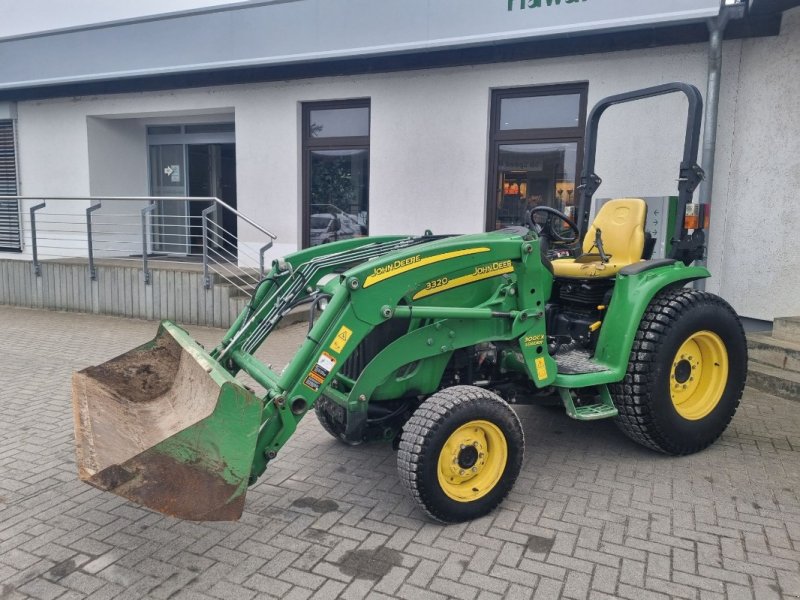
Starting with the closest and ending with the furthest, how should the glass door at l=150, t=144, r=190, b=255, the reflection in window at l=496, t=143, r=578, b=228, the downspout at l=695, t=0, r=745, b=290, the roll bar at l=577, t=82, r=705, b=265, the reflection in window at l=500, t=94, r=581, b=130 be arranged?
the roll bar at l=577, t=82, r=705, b=265
the downspout at l=695, t=0, r=745, b=290
the reflection in window at l=500, t=94, r=581, b=130
the reflection in window at l=496, t=143, r=578, b=228
the glass door at l=150, t=144, r=190, b=255

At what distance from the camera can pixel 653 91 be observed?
4.67 meters

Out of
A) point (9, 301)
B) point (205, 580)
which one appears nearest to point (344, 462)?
point (205, 580)

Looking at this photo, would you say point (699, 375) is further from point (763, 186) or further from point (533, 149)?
point (533, 149)

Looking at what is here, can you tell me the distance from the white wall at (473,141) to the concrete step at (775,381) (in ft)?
4.64

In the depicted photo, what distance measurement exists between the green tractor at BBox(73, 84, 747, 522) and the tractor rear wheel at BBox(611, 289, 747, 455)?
0.4 inches

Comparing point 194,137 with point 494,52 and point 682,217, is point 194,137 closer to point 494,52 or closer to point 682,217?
point 494,52

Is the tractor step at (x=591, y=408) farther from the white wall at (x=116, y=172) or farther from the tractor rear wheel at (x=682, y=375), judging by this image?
the white wall at (x=116, y=172)

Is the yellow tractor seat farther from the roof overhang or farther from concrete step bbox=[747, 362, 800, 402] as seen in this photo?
the roof overhang

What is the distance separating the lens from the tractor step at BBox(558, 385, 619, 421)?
405 centimetres

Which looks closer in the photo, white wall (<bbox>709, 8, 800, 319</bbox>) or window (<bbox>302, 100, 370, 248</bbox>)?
white wall (<bbox>709, 8, 800, 319</bbox>)

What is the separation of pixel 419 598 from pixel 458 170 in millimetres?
6717

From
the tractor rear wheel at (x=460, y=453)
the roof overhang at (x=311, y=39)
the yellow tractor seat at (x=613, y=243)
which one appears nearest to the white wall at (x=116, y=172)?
the roof overhang at (x=311, y=39)

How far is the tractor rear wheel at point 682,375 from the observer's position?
13.6 ft

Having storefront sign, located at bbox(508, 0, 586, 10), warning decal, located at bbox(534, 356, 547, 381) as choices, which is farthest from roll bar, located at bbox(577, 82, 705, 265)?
storefront sign, located at bbox(508, 0, 586, 10)
